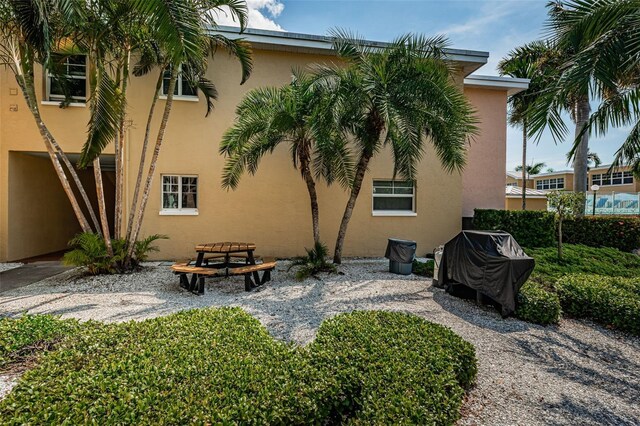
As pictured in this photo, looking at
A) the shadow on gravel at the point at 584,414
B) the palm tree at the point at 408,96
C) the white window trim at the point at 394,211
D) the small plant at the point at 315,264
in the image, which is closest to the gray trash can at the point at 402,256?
the small plant at the point at 315,264

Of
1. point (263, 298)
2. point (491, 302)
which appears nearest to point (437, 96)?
point (491, 302)

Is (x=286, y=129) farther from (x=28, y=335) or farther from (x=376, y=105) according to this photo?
(x=28, y=335)

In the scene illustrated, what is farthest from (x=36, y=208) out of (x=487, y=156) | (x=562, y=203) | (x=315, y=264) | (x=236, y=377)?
(x=562, y=203)

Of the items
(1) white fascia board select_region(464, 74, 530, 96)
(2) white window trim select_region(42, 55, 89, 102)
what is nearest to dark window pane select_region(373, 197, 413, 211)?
(1) white fascia board select_region(464, 74, 530, 96)

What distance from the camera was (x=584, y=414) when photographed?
3.15 m

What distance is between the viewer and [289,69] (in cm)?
1062

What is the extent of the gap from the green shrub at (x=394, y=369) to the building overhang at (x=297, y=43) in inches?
345

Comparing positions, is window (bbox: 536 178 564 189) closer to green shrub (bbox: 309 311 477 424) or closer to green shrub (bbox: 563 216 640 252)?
green shrub (bbox: 563 216 640 252)

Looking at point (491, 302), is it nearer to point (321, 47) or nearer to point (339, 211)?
point (339, 211)

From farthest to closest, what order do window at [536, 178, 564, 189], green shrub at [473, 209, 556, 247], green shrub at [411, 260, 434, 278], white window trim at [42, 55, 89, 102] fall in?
window at [536, 178, 564, 189], green shrub at [473, 209, 556, 247], white window trim at [42, 55, 89, 102], green shrub at [411, 260, 434, 278]

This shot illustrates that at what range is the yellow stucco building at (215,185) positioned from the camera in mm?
9562

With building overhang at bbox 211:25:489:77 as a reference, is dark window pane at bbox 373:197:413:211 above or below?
below

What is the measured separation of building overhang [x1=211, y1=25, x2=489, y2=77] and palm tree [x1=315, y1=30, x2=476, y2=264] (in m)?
2.63

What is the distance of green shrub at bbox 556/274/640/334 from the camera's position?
17.9ft
